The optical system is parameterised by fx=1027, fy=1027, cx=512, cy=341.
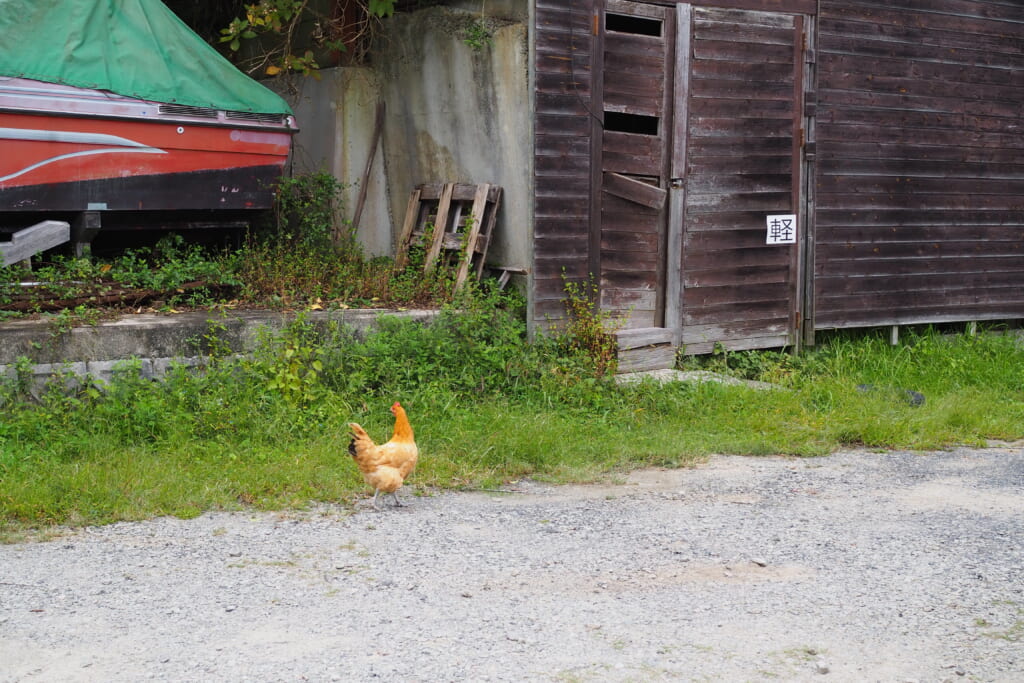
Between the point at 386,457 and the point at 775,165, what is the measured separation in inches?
212

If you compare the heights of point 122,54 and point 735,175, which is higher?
point 122,54

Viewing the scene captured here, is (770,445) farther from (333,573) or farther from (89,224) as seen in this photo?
(89,224)

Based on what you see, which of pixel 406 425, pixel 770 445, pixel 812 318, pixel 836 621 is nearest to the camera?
pixel 836 621

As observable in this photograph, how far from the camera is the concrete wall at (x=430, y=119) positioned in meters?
8.41

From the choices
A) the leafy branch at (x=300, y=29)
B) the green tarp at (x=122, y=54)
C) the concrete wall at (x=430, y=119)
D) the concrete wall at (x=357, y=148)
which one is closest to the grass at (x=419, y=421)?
the concrete wall at (x=430, y=119)

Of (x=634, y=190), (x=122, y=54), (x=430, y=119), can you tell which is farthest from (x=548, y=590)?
(x=122, y=54)

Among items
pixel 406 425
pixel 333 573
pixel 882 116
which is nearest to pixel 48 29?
pixel 406 425

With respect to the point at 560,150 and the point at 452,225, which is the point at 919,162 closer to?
the point at 560,150

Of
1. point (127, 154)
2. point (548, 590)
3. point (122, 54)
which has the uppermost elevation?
point (122, 54)

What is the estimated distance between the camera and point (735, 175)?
9008 millimetres

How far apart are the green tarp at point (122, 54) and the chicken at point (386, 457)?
452cm

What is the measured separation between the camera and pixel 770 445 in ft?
22.9

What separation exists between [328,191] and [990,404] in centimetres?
606

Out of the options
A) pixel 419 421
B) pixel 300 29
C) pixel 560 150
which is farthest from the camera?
pixel 300 29
